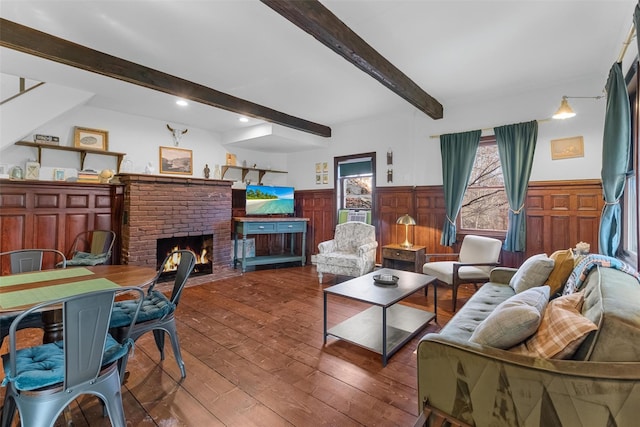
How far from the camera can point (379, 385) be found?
198 cm

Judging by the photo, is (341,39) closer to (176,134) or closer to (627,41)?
(627,41)

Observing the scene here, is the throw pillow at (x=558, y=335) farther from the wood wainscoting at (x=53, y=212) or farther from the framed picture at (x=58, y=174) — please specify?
the framed picture at (x=58, y=174)

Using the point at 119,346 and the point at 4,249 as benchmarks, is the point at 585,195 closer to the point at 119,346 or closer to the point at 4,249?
the point at 119,346

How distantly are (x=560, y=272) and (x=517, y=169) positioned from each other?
189 centimetres

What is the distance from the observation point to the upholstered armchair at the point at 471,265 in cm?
335

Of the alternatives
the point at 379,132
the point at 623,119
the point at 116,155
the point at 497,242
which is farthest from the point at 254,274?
the point at 623,119

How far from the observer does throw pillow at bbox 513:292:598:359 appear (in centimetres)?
112

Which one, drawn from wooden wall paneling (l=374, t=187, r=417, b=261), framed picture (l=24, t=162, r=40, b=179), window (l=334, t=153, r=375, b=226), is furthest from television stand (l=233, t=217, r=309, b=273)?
framed picture (l=24, t=162, r=40, b=179)

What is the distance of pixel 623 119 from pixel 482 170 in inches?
70.3

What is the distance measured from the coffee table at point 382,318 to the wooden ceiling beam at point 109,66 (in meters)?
2.86

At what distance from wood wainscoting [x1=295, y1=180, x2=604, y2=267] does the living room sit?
15 mm

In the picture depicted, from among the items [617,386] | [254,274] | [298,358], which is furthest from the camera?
[254,274]

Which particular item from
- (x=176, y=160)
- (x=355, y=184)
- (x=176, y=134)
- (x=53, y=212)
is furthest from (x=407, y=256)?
(x=53, y=212)

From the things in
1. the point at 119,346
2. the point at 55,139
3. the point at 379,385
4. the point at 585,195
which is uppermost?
the point at 55,139
